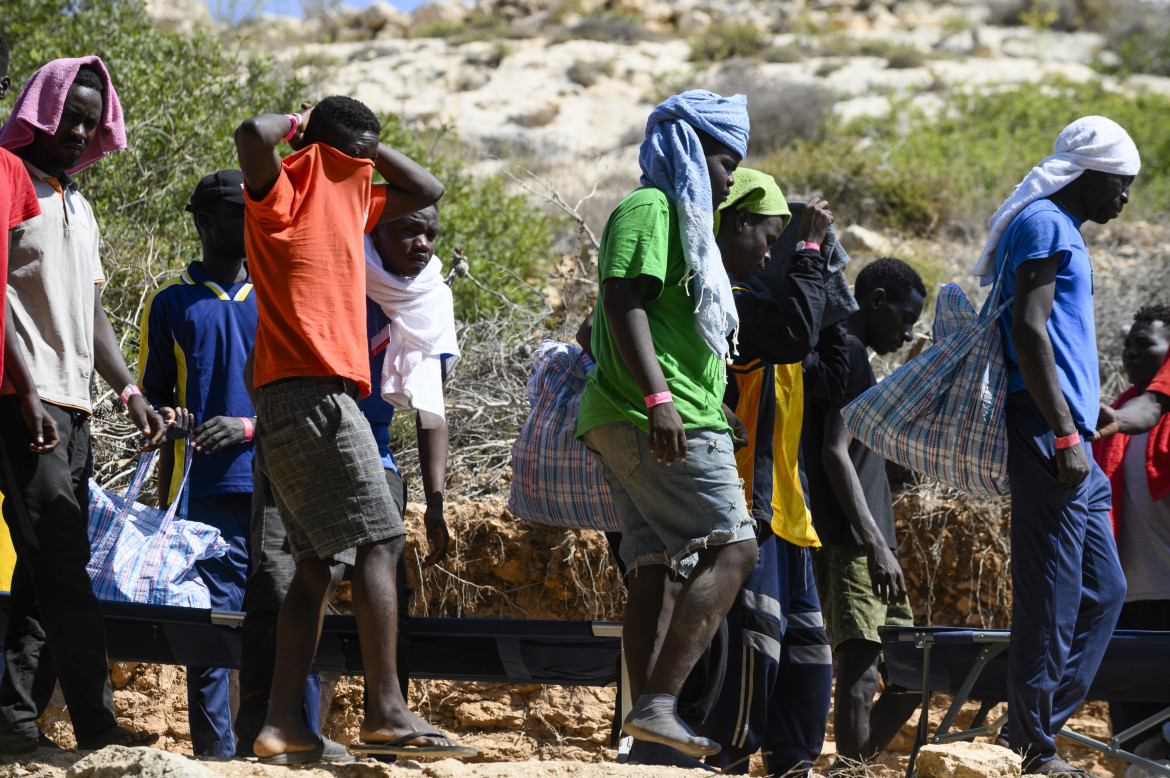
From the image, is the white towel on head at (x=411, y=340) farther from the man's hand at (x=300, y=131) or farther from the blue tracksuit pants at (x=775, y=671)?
the blue tracksuit pants at (x=775, y=671)

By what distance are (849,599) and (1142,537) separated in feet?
4.38

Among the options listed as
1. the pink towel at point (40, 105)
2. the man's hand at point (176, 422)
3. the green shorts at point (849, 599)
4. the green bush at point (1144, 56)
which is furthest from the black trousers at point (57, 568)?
the green bush at point (1144, 56)

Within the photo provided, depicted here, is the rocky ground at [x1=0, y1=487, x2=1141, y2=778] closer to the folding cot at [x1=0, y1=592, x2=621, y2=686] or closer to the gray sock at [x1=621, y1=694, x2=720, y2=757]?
the folding cot at [x1=0, y1=592, x2=621, y2=686]

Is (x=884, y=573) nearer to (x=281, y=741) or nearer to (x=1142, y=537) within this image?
(x=1142, y=537)

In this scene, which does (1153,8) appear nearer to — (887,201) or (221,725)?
(887,201)

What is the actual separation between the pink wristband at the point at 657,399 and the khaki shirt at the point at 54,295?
5.42 ft

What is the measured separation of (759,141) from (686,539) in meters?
16.0

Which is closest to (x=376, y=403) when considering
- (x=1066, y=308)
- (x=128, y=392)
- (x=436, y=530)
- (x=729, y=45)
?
(x=436, y=530)

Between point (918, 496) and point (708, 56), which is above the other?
point (708, 56)

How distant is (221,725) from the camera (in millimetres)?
4176

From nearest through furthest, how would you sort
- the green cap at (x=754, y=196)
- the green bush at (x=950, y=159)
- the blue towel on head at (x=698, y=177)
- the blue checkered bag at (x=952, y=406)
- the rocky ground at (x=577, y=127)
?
the blue towel on head at (x=698, y=177) < the blue checkered bag at (x=952, y=406) < the green cap at (x=754, y=196) < the rocky ground at (x=577, y=127) < the green bush at (x=950, y=159)

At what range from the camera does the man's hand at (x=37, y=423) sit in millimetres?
3252

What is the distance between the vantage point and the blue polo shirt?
417 cm

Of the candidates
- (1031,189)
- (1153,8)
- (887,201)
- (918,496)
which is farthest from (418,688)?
(1153,8)
